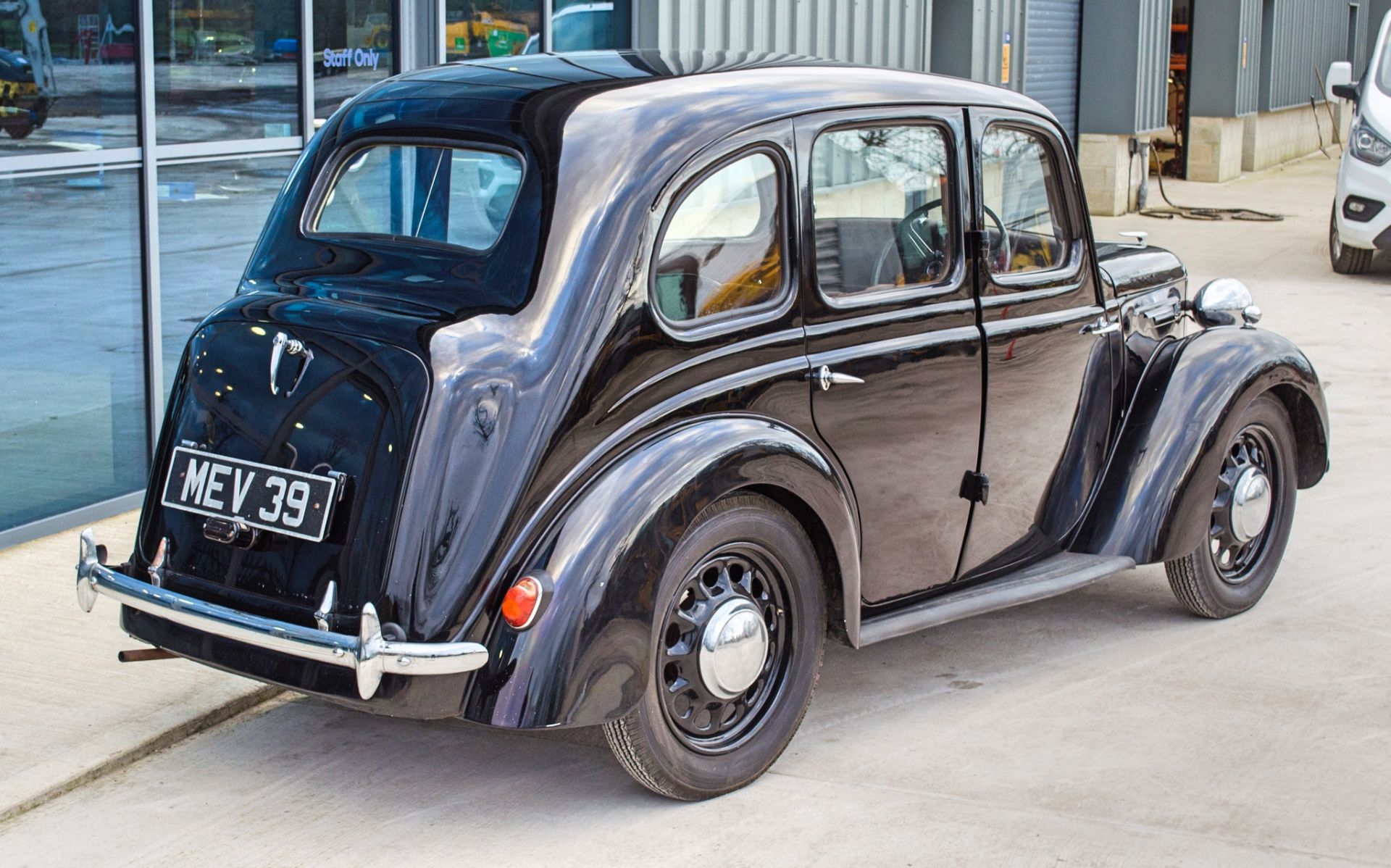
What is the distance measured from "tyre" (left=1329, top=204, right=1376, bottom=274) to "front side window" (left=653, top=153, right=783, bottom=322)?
11189mm

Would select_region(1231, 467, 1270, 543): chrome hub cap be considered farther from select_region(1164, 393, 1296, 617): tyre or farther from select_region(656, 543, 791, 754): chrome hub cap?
select_region(656, 543, 791, 754): chrome hub cap

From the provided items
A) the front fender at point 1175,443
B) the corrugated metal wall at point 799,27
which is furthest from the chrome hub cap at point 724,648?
the corrugated metal wall at point 799,27

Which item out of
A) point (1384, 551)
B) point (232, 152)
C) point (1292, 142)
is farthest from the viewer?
point (1292, 142)

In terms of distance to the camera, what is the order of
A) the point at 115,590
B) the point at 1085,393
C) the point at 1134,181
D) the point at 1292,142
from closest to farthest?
1. the point at 115,590
2. the point at 1085,393
3. the point at 1134,181
4. the point at 1292,142

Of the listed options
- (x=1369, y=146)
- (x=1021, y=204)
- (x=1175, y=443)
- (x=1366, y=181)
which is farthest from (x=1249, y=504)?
(x=1369, y=146)

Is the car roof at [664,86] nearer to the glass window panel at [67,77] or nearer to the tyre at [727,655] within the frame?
the tyre at [727,655]

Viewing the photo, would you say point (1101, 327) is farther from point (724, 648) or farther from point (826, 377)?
point (724, 648)

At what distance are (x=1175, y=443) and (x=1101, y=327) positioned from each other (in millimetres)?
446

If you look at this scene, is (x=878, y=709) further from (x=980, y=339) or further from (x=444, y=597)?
(x=444, y=597)

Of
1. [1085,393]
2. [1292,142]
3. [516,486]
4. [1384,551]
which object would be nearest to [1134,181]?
[1292,142]

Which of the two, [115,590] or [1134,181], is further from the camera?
[1134,181]

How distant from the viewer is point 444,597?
3930 millimetres

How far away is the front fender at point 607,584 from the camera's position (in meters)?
3.92

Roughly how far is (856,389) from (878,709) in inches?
40.0
